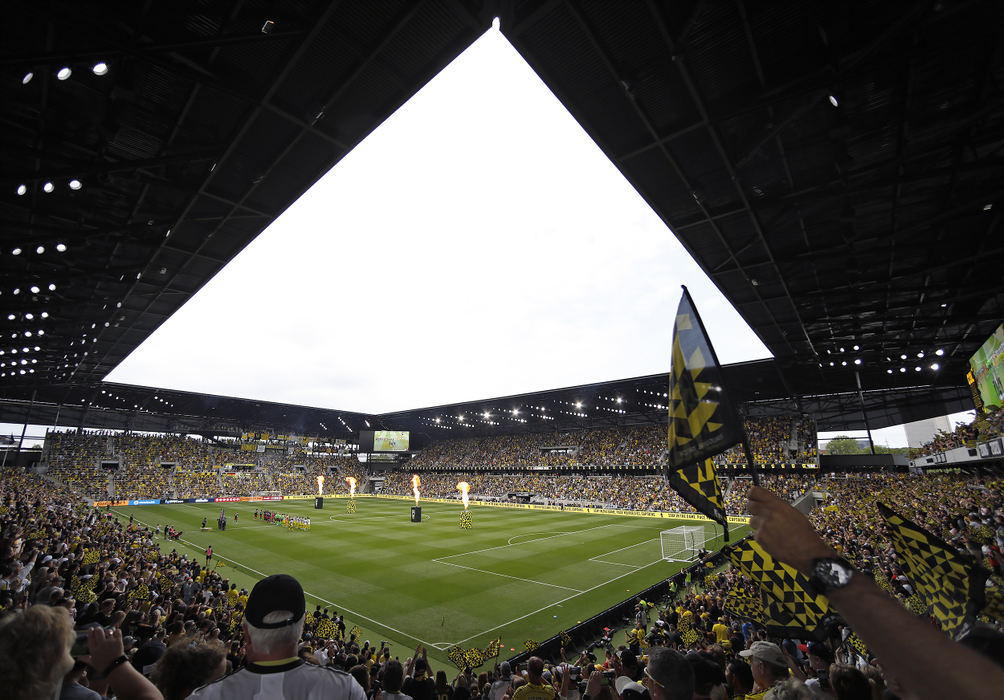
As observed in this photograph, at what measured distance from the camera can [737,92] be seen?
9.75 metres

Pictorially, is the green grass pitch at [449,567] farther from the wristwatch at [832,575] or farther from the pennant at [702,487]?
the wristwatch at [832,575]

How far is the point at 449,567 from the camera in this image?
2494cm

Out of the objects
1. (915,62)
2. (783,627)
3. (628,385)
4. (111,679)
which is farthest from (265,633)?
(628,385)

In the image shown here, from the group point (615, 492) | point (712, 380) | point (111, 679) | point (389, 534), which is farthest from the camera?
point (615, 492)

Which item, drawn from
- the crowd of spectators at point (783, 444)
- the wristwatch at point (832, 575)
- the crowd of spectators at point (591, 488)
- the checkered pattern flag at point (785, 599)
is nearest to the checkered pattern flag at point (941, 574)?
the checkered pattern flag at point (785, 599)

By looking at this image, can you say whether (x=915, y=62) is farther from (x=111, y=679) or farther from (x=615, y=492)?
(x=615, y=492)

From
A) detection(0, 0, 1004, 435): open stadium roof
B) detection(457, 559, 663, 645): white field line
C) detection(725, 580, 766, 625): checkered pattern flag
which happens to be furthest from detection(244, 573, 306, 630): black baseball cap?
detection(457, 559, 663, 645): white field line

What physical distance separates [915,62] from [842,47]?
176 centimetres

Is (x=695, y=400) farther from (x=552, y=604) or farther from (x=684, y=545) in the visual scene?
(x=684, y=545)

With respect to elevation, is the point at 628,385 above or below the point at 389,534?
above

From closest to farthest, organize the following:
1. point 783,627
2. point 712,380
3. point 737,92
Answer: point 712,380, point 783,627, point 737,92

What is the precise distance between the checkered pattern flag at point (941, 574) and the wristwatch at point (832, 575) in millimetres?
3886

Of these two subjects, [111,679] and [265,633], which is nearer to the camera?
[265,633]

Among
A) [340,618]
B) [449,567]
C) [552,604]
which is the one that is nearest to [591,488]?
[449,567]
